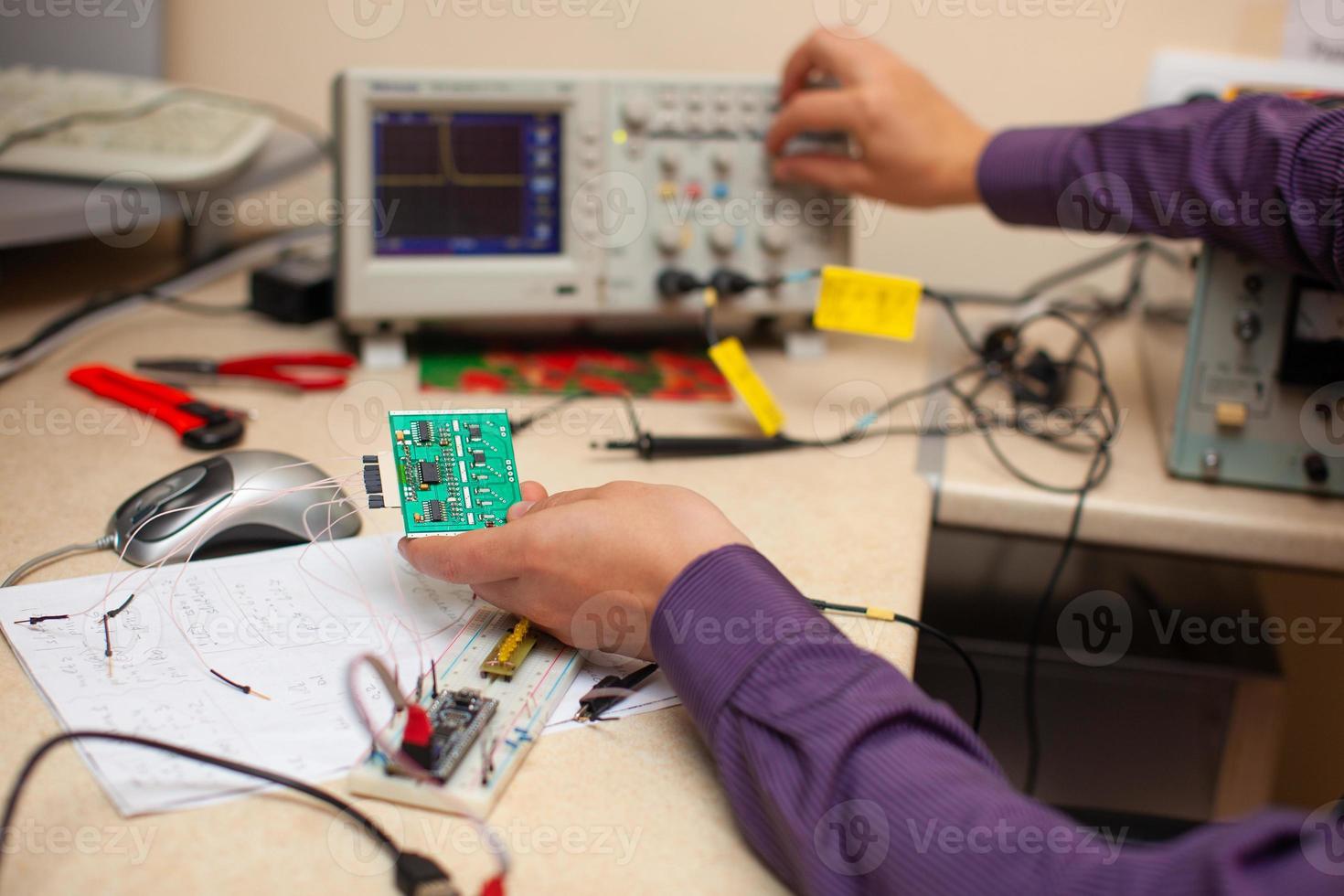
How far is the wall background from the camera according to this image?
1.54 meters

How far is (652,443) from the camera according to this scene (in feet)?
3.42

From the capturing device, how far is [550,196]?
1251 mm

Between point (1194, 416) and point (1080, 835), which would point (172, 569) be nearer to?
point (1080, 835)

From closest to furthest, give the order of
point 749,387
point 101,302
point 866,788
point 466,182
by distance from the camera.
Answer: point 866,788 < point 749,387 < point 466,182 < point 101,302

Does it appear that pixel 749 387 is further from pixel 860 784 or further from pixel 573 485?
pixel 860 784

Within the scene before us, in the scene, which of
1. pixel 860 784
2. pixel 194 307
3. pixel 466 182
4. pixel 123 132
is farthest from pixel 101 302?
pixel 860 784

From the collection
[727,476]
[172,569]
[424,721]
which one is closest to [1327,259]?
[727,476]

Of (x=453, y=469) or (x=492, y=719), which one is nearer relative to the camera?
(x=492, y=719)

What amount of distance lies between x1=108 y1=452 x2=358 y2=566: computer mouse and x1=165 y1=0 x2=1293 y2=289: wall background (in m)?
0.96

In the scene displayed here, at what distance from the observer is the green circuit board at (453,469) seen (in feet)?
2.45

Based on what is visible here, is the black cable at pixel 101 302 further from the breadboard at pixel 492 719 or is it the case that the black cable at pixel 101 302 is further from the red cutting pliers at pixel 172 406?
the breadboard at pixel 492 719

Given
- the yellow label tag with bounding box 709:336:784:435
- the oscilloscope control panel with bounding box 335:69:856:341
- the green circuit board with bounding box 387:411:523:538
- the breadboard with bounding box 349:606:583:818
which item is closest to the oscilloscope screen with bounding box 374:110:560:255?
the oscilloscope control panel with bounding box 335:69:856:341

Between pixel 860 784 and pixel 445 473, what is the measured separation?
1.22ft

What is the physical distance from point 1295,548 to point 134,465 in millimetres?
1057
